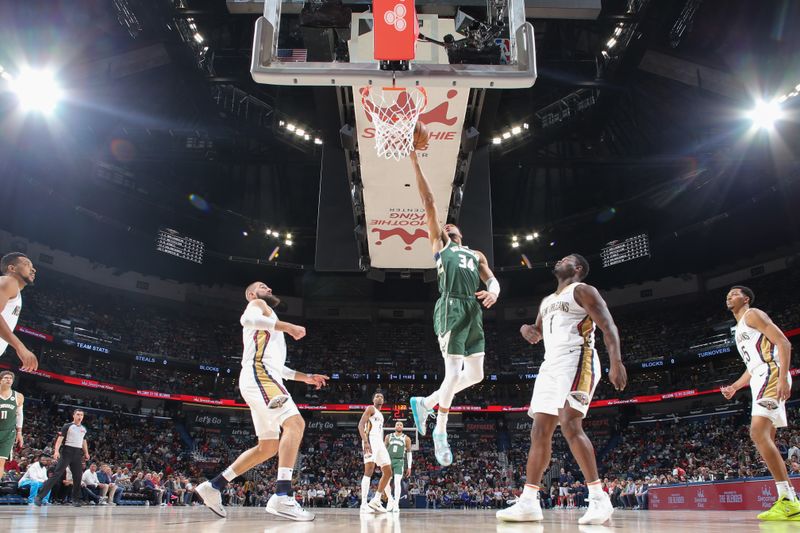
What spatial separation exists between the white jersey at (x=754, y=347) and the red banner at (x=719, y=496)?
6124 millimetres

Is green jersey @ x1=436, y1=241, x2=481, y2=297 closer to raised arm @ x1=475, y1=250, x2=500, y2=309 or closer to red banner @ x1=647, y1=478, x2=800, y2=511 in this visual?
raised arm @ x1=475, y1=250, x2=500, y2=309

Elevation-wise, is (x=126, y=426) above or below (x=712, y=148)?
below

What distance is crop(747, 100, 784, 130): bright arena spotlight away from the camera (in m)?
17.7

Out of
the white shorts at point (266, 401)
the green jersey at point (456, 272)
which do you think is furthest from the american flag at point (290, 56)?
the white shorts at point (266, 401)

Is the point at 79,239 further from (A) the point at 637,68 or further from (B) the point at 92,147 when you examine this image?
(A) the point at 637,68

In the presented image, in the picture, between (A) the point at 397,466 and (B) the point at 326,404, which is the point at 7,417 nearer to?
(A) the point at 397,466

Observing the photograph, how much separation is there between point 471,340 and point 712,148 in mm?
19391

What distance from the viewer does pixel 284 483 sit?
5.15 metres

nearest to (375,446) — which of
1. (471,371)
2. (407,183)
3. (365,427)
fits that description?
(365,427)

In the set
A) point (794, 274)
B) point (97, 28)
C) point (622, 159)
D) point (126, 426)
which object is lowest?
point (126, 426)

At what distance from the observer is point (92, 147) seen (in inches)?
876

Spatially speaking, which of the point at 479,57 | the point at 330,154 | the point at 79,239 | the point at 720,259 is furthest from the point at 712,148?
the point at 79,239

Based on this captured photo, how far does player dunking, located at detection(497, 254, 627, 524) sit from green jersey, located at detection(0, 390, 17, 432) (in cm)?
619

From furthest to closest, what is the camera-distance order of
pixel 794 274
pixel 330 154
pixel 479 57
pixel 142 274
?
pixel 142 274 < pixel 794 274 < pixel 330 154 < pixel 479 57
